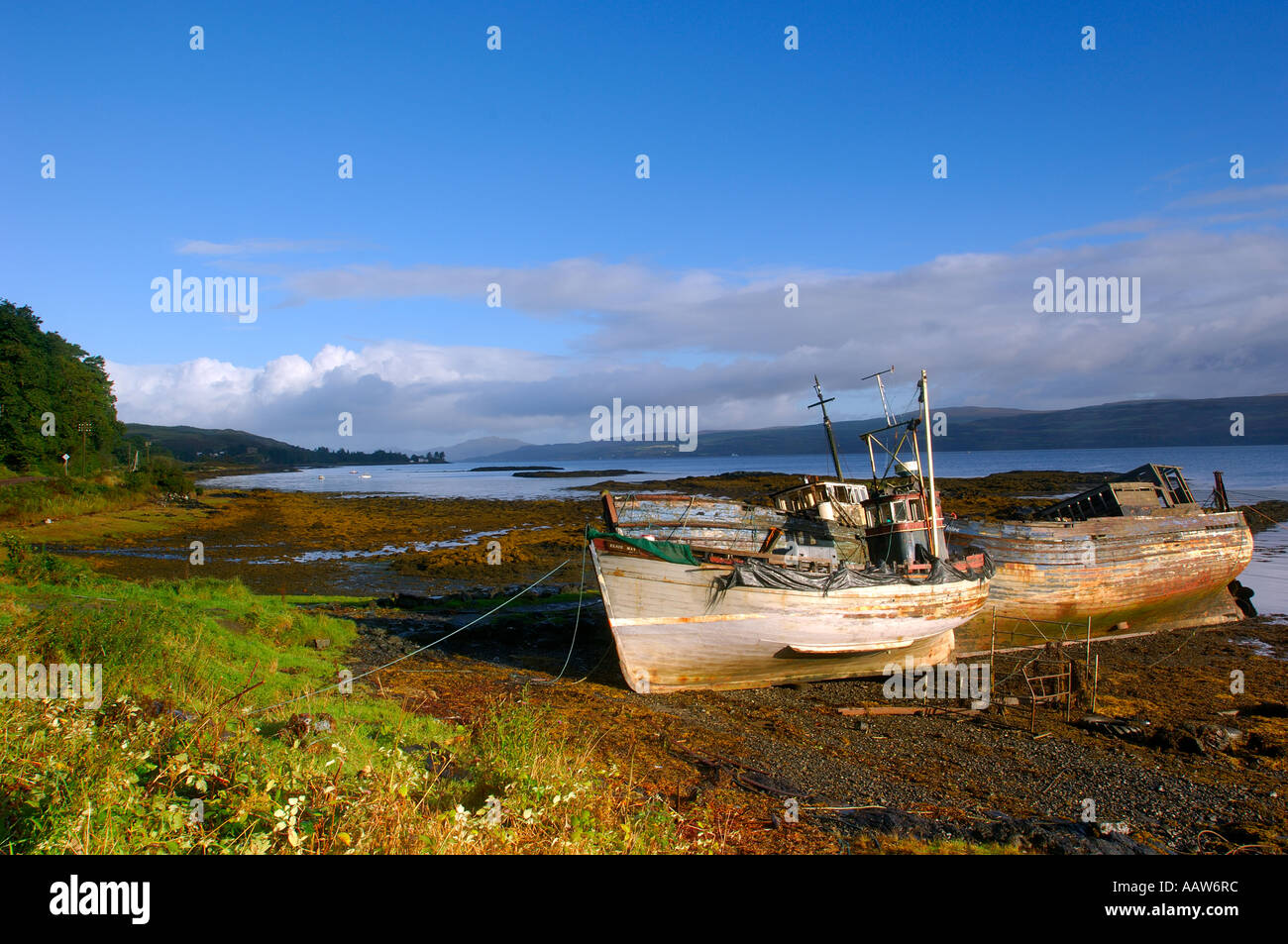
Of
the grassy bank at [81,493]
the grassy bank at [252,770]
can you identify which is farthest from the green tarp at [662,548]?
the grassy bank at [81,493]

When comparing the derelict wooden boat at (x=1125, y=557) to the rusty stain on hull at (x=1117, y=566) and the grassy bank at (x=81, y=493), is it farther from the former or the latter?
the grassy bank at (x=81, y=493)

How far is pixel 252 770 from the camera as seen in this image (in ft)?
17.8

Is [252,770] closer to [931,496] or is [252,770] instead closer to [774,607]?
[774,607]

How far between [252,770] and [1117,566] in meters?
20.5

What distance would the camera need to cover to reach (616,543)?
42.5 ft

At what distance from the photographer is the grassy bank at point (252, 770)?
4637 millimetres

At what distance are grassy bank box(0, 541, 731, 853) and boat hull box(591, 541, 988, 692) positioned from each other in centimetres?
365

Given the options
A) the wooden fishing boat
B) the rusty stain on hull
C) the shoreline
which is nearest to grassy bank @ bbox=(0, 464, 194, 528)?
the shoreline

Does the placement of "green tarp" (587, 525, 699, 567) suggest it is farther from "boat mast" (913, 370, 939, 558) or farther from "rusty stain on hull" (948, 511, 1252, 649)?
"rusty stain on hull" (948, 511, 1252, 649)

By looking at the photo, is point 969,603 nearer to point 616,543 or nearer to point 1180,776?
point 1180,776

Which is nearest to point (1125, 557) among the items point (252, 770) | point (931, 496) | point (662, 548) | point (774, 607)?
point (931, 496)
